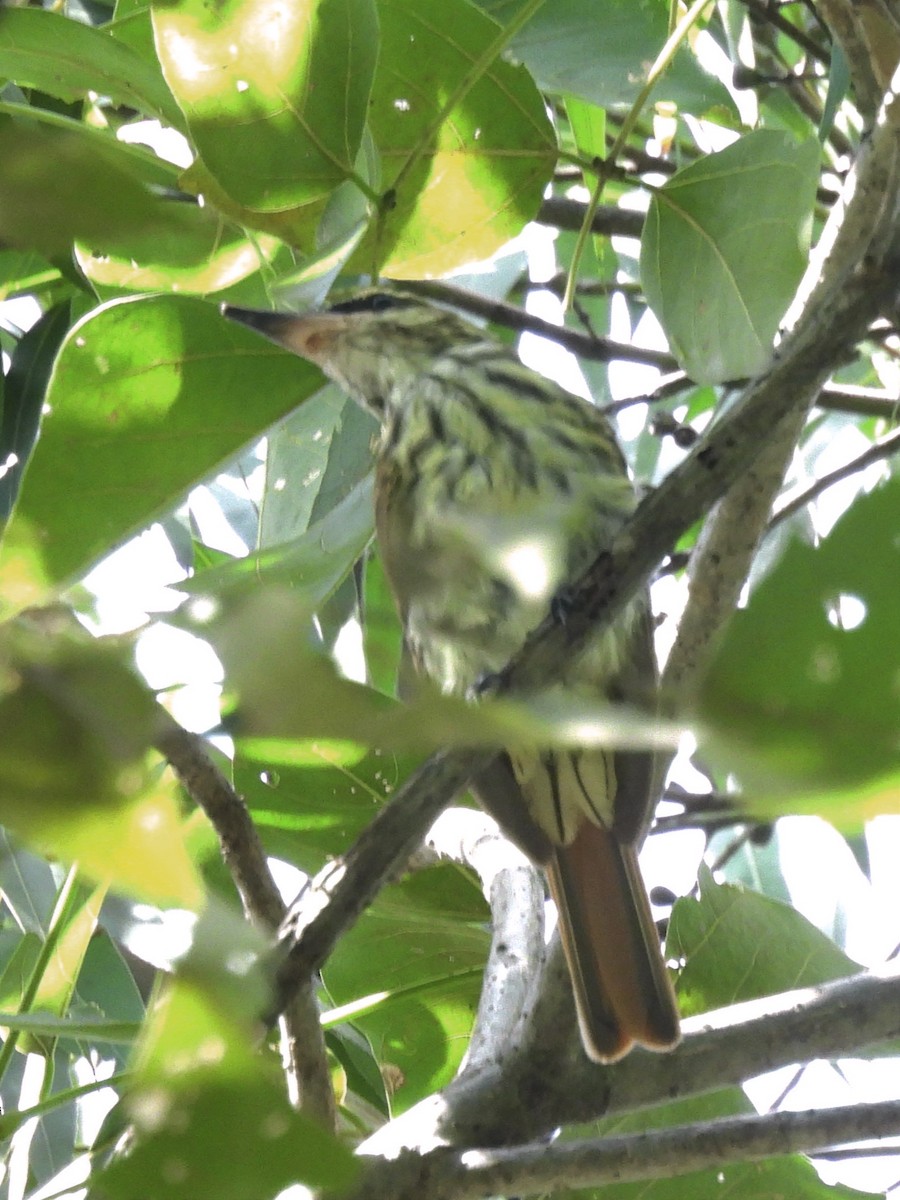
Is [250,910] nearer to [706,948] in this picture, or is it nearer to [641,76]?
[706,948]

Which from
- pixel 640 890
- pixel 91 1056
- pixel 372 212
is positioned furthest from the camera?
pixel 91 1056

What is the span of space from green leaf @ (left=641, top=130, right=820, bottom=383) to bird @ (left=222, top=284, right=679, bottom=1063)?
31 cm

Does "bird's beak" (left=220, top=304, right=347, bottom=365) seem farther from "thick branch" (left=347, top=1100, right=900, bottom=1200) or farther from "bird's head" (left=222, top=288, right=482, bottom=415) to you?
"thick branch" (left=347, top=1100, right=900, bottom=1200)

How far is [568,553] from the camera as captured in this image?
1.87m

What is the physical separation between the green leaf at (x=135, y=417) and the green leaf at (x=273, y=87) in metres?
0.20

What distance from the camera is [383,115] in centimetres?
185

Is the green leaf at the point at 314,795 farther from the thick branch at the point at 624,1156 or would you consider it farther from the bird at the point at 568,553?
the thick branch at the point at 624,1156

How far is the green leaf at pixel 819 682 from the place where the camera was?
286 mm

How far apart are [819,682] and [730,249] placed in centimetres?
155

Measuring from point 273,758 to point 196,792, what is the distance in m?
0.50

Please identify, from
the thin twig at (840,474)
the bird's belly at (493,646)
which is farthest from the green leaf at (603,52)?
the bird's belly at (493,646)

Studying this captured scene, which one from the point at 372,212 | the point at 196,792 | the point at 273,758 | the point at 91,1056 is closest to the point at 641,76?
the point at 372,212

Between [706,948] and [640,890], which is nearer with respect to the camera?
[706,948]

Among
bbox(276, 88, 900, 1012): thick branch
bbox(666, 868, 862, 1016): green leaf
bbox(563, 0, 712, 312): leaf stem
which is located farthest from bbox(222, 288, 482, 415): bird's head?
bbox(276, 88, 900, 1012): thick branch
